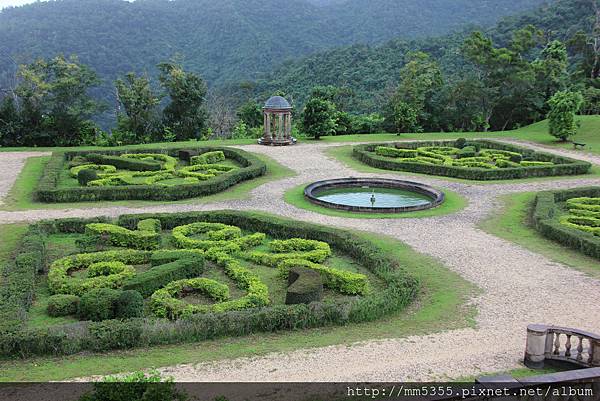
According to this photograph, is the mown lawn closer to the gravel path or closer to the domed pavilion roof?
the gravel path

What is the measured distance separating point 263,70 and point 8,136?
41.3 meters

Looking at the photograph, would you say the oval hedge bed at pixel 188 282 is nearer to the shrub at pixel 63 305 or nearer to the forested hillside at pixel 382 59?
the shrub at pixel 63 305

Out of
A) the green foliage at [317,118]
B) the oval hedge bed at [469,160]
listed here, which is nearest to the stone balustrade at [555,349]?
the oval hedge bed at [469,160]

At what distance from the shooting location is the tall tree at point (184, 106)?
43.7m

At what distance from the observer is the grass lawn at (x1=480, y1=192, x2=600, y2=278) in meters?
16.9

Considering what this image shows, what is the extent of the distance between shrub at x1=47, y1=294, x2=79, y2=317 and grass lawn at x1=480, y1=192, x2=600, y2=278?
1335 centimetres

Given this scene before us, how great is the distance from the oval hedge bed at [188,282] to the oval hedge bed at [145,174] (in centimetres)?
461

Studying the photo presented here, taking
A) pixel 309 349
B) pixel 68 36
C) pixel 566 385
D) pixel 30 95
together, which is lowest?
pixel 309 349

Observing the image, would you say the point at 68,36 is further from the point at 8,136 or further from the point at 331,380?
the point at 331,380

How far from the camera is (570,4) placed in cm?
6694

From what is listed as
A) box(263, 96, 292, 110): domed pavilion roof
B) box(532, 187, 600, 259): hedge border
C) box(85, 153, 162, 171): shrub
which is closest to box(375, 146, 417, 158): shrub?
box(263, 96, 292, 110): domed pavilion roof

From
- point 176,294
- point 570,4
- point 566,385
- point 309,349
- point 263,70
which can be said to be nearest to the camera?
point 566,385

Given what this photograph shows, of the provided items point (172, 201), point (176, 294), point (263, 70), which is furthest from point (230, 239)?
point (263, 70)

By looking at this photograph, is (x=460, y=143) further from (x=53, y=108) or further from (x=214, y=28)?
(x=214, y=28)
